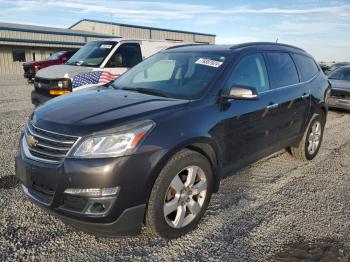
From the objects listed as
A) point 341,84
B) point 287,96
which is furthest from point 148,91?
point 341,84

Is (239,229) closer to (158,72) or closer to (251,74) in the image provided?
(251,74)

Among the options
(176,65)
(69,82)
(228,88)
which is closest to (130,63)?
(69,82)

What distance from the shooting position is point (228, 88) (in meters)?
3.74

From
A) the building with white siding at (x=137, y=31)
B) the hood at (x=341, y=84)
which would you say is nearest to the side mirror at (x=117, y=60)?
the hood at (x=341, y=84)

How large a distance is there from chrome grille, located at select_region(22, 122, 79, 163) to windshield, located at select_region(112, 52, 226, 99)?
1.25 metres

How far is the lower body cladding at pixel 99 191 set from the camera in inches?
107

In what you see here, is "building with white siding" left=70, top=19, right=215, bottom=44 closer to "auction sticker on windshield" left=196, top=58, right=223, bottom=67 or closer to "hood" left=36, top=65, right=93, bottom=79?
"hood" left=36, top=65, right=93, bottom=79

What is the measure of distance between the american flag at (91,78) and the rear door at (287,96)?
4.43 meters

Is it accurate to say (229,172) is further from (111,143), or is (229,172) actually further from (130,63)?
(130,63)

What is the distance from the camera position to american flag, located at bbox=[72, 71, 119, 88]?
770cm

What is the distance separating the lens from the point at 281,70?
15.8 ft

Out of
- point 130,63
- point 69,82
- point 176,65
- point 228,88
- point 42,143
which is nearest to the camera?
point 42,143

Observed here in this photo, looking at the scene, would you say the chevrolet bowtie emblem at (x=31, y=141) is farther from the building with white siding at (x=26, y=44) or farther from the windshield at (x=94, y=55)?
the building with white siding at (x=26, y=44)

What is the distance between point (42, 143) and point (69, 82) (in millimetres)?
4854
